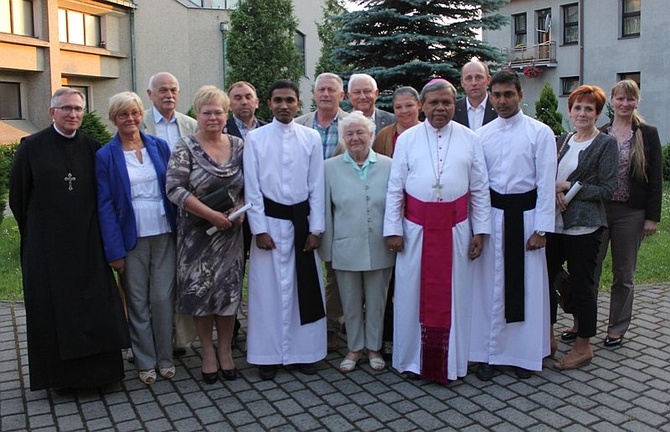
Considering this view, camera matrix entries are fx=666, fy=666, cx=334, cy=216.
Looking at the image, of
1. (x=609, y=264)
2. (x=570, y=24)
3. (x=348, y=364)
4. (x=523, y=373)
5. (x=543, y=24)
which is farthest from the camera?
(x=543, y=24)

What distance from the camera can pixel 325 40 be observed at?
28438 mm

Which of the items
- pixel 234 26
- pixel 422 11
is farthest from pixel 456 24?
pixel 234 26

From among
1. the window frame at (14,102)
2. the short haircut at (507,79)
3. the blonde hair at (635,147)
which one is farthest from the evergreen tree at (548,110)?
the window frame at (14,102)

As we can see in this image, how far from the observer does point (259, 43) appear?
20.5m

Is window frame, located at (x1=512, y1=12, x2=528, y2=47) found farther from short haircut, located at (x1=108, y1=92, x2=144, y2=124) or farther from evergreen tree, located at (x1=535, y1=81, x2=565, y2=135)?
short haircut, located at (x1=108, y1=92, x2=144, y2=124)

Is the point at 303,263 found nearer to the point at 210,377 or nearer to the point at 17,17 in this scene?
the point at 210,377

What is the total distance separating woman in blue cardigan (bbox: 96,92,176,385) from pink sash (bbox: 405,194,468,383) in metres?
1.90

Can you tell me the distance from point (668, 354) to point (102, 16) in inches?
912

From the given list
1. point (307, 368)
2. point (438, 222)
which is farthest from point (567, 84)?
point (307, 368)

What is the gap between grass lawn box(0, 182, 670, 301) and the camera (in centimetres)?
801

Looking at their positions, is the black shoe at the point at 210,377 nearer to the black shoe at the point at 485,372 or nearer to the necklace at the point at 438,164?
→ the black shoe at the point at 485,372

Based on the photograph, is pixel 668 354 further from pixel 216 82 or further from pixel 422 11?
pixel 216 82

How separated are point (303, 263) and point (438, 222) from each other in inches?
43.0

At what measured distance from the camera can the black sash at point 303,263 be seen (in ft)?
16.7
